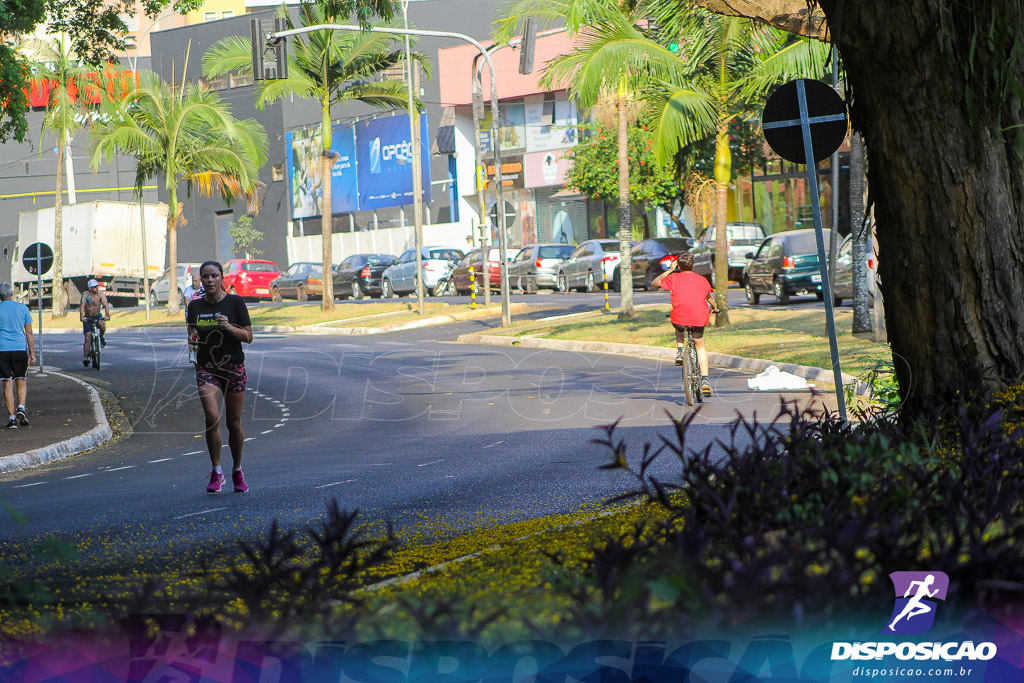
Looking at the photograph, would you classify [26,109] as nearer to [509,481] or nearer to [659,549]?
[509,481]

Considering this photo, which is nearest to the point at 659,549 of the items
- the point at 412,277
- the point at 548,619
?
the point at 548,619

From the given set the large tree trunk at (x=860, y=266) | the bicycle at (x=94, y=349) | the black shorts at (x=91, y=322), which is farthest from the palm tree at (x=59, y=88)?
the large tree trunk at (x=860, y=266)

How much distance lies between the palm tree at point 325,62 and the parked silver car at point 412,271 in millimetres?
7206

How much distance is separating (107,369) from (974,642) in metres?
23.7

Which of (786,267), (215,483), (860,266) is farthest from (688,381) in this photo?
(786,267)

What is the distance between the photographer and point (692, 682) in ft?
9.80

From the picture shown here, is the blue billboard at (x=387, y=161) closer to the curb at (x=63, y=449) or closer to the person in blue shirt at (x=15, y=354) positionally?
the person in blue shirt at (x=15, y=354)

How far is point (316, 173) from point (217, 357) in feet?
186

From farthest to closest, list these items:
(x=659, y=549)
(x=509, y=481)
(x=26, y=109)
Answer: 1. (x=26, y=109)
2. (x=509, y=481)
3. (x=659, y=549)

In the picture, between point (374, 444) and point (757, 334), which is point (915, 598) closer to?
point (374, 444)

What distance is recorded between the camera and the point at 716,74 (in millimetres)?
22531

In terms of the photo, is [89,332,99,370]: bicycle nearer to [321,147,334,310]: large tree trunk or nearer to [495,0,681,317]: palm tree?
[495,0,681,317]: palm tree

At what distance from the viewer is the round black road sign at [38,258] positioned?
79.6 ft

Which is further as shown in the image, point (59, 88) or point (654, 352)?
point (59, 88)
